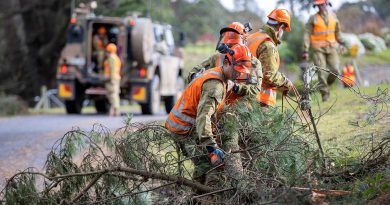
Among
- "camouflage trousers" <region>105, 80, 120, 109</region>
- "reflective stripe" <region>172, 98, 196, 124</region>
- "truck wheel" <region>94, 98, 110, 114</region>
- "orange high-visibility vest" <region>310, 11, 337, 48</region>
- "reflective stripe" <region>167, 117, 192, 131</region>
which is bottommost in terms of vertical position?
"truck wheel" <region>94, 98, 110, 114</region>

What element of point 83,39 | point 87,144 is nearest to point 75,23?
point 83,39

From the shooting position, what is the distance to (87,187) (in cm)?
742

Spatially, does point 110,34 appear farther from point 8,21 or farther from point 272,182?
point 272,182

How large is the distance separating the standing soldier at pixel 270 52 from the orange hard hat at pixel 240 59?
1.25 m

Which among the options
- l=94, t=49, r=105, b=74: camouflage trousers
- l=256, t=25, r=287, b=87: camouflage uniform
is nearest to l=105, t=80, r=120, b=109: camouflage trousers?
l=94, t=49, r=105, b=74: camouflage trousers

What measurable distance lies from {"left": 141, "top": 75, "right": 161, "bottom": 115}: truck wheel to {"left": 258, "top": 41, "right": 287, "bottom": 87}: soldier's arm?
12476 millimetres

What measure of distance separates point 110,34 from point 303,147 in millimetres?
14568

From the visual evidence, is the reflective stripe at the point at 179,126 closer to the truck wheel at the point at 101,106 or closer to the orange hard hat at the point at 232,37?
the orange hard hat at the point at 232,37

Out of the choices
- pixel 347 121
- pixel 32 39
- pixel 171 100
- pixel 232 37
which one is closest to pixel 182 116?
pixel 232 37

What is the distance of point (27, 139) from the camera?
1462 cm

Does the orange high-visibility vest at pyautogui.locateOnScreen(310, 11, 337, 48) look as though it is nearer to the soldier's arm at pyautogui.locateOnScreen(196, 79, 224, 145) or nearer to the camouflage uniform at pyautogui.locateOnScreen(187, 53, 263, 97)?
the camouflage uniform at pyautogui.locateOnScreen(187, 53, 263, 97)

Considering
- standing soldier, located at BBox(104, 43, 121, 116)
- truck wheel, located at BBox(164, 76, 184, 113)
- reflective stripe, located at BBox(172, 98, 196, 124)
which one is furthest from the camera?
truck wheel, located at BBox(164, 76, 184, 113)

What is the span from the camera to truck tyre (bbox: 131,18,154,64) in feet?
68.8

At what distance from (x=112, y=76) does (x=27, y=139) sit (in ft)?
19.0
